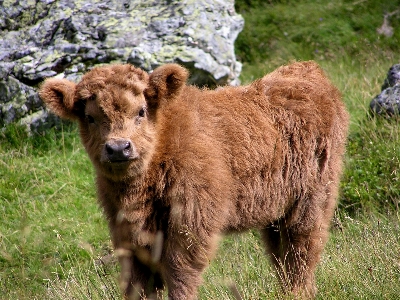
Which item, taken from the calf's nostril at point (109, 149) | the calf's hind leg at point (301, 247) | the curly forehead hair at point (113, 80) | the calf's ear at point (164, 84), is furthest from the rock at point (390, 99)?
the calf's nostril at point (109, 149)

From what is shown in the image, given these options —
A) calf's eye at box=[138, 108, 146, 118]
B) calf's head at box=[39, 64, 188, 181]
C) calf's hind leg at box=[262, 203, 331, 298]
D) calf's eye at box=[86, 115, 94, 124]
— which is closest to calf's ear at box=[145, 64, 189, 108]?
calf's head at box=[39, 64, 188, 181]

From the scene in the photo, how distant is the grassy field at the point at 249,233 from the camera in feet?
18.6

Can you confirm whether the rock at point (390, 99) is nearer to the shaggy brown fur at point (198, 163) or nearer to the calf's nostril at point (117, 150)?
the shaggy brown fur at point (198, 163)

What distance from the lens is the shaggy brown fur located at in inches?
218

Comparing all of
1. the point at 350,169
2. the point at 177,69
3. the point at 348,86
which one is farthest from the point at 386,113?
the point at 177,69

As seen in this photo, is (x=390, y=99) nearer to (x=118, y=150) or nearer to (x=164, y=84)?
(x=164, y=84)

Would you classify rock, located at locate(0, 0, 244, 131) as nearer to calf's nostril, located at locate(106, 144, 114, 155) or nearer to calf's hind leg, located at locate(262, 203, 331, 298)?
calf's hind leg, located at locate(262, 203, 331, 298)

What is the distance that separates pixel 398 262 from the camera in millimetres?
5145

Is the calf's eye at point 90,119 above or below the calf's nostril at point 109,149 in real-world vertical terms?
below

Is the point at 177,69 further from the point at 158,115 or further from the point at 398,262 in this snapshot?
the point at 398,262

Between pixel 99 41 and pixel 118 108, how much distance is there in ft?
14.2

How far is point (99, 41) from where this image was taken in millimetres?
9680

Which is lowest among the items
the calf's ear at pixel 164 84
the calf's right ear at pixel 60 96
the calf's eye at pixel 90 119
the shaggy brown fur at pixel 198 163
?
the shaggy brown fur at pixel 198 163

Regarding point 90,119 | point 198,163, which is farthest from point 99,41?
point 198,163
